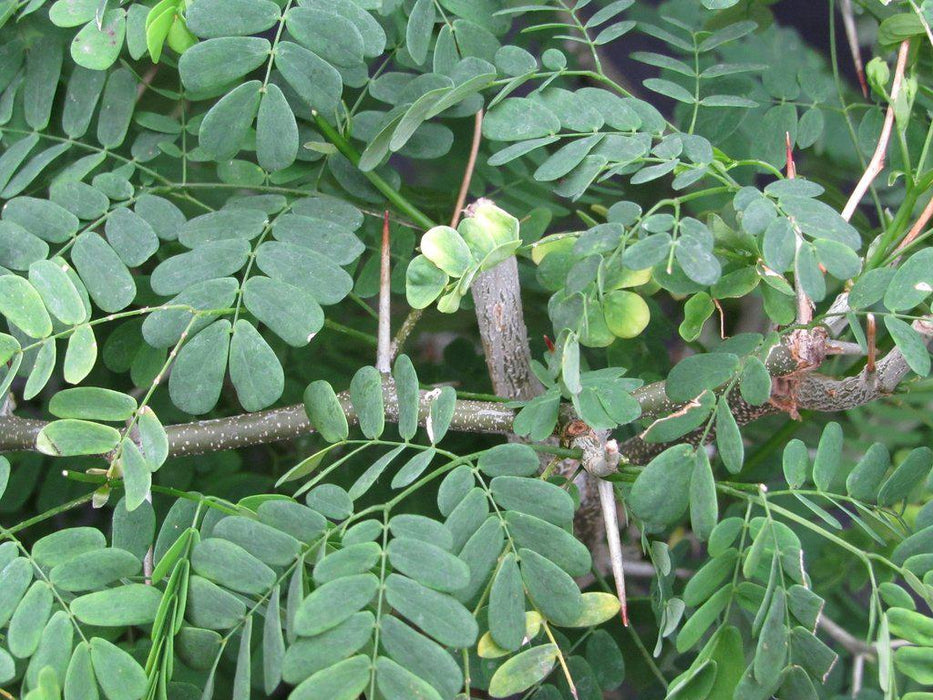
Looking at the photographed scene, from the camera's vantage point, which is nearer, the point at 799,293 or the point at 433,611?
the point at 433,611

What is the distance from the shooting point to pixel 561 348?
0.55 m

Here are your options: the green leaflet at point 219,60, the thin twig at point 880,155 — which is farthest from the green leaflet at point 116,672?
the thin twig at point 880,155

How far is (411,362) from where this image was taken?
65 centimetres

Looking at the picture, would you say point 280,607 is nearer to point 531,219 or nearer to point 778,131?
point 531,219

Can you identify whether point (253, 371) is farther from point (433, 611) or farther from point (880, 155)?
point (880, 155)

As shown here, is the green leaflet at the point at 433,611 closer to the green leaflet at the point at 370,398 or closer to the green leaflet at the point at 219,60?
the green leaflet at the point at 370,398

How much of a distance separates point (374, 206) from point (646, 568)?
447mm

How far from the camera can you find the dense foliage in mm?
516

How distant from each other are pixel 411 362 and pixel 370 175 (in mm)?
159

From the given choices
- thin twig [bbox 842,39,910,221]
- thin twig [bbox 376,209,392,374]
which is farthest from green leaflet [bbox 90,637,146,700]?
thin twig [bbox 842,39,910,221]

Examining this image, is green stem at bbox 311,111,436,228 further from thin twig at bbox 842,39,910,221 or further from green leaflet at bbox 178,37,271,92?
thin twig at bbox 842,39,910,221

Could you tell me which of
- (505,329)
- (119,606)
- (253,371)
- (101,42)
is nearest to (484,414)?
(505,329)

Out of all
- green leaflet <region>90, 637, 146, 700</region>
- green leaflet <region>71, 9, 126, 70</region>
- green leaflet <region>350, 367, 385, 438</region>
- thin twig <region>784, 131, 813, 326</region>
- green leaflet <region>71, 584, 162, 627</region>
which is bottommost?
green leaflet <region>90, 637, 146, 700</region>

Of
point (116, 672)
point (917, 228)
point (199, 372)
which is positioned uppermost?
Answer: point (917, 228)
